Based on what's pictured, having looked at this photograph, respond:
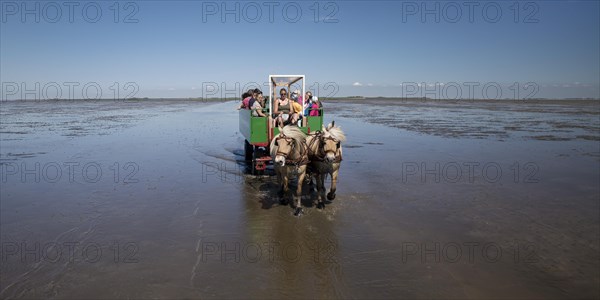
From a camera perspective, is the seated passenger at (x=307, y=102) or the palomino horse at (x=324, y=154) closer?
the palomino horse at (x=324, y=154)

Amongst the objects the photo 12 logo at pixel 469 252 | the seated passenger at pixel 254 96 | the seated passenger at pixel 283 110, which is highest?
the seated passenger at pixel 254 96

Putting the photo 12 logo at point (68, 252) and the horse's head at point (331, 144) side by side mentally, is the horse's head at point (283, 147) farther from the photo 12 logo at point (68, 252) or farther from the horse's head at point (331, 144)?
the photo 12 logo at point (68, 252)

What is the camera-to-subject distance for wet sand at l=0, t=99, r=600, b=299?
472 centimetres

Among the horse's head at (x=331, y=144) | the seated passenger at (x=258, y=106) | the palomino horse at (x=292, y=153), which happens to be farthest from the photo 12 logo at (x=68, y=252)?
the seated passenger at (x=258, y=106)

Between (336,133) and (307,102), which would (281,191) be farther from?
(307,102)

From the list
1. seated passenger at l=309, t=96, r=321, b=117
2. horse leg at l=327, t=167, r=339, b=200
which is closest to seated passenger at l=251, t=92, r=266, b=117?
seated passenger at l=309, t=96, r=321, b=117

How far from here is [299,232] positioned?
6.57 meters

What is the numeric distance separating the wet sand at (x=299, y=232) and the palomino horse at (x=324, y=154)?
1.87ft

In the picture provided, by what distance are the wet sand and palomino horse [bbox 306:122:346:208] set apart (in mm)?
570

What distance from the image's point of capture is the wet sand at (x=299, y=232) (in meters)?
4.72

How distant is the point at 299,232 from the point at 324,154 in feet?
6.40

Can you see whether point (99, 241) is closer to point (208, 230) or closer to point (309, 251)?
point (208, 230)

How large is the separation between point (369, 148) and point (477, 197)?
325 inches

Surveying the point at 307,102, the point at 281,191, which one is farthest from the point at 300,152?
the point at 307,102
